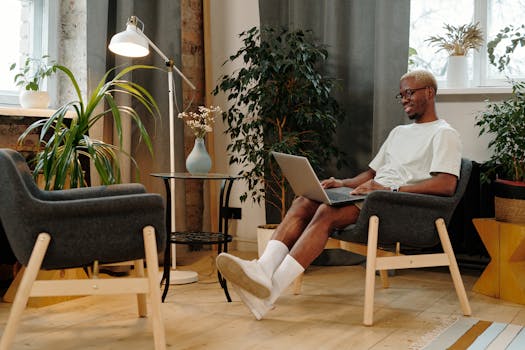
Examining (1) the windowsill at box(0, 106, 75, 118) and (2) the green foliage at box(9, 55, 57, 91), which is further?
(2) the green foliage at box(9, 55, 57, 91)

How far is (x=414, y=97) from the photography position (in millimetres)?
3215

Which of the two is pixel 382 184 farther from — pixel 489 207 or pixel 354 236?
pixel 489 207

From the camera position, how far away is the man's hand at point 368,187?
3137 millimetres

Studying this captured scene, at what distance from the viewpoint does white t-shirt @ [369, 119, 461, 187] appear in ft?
9.73

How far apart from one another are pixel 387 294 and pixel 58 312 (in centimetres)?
152

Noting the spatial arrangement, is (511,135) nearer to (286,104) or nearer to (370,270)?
(370,270)

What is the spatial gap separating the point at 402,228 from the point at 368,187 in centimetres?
Answer: 38

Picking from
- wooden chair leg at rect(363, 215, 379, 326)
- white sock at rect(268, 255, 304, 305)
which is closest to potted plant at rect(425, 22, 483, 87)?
wooden chair leg at rect(363, 215, 379, 326)

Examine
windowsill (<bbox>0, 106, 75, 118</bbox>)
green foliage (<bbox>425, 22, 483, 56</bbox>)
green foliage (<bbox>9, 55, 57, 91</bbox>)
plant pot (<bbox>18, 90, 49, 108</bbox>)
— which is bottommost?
windowsill (<bbox>0, 106, 75, 118</bbox>)

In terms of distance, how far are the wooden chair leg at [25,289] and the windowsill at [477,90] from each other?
2466mm

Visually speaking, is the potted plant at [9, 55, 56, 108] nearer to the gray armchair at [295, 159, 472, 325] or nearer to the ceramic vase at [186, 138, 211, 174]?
the ceramic vase at [186, 138, 211, 174]

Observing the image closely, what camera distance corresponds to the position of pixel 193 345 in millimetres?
2443

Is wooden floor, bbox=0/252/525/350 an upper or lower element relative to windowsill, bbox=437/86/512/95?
lower

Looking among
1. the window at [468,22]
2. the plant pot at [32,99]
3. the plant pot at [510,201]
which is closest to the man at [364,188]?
the plant pot at [510,201]
